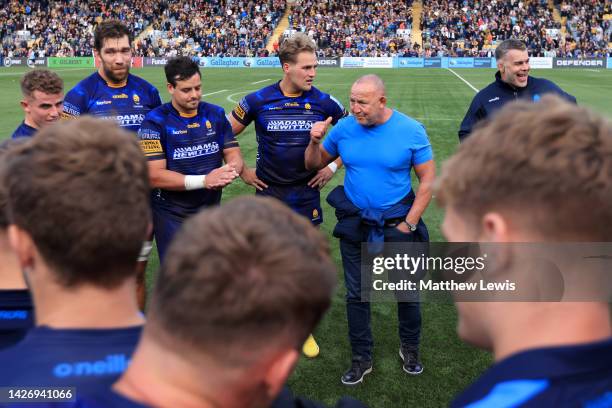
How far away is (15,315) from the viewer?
2.12 metres

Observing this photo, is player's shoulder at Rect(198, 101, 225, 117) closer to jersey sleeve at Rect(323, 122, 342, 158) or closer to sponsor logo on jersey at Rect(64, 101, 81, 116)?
jersey sleeve at Rect(323, 122, 342, 158)

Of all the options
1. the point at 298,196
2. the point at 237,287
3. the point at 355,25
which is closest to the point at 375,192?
the point at 298,196

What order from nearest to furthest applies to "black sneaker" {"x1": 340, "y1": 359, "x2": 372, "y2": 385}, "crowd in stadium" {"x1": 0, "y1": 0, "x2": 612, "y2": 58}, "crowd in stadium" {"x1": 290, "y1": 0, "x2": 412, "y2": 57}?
"black sneaker" {"x1": 340, "y1": 359, "x2": 372, "y2": 385} < "crowd in stadium" {"x1": 0, "y1": 0, "x2": 612, "y2": 58} < "crowd in stadium" {"x1": 290, "y1": 0, "x2": 412, "y2": 57}

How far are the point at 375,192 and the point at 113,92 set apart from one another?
2.44 metres

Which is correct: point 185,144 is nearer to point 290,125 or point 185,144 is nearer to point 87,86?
point 290,125

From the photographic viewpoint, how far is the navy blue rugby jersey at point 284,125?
508 centimetres

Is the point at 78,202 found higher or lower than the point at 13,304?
higher

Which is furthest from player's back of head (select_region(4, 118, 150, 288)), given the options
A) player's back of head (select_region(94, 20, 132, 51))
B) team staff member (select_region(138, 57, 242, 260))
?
player's back of head (select_region(94, 20, 132, 51))

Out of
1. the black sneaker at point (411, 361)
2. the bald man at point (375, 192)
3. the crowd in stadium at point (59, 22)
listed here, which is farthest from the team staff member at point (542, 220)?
the crowd in stadium at point (59, 22)

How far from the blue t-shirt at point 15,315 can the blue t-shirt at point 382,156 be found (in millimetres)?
2568

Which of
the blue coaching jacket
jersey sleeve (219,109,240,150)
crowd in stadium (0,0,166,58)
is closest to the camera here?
jersey sleeve (219,109,240,150)

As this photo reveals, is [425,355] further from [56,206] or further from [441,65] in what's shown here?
[441,65]

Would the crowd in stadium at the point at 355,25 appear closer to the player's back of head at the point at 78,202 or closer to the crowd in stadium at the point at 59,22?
the crowd in stadium at the point at 59,22

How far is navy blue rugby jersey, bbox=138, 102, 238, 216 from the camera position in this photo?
4355mm
